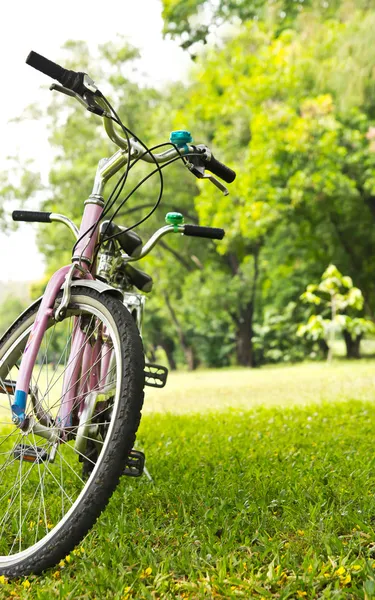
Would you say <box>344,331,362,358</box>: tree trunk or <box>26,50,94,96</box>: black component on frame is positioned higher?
<box>344,331,362,358</box>: tree trunk

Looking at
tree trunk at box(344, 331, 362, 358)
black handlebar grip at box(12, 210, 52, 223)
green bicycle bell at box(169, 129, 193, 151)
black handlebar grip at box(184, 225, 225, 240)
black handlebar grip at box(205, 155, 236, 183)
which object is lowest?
black handlebar grip at box(184, 225, 225, 240)

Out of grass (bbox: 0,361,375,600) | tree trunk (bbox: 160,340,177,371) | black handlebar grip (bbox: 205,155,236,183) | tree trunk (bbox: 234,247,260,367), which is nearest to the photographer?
grass (bbox: 0,361,375,600)

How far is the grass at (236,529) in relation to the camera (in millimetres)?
1906

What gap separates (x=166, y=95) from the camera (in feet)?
71.0

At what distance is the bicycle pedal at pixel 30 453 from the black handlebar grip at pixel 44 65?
49.9 inches

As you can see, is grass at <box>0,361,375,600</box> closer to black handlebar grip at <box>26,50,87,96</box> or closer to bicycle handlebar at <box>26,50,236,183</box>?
bicycle handlebar at <box>26,50,236,183</box>

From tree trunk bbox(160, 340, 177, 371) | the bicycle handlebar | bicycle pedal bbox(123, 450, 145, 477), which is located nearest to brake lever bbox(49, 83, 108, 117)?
the bicycle handlebar

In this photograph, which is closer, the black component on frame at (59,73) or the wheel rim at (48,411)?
the black component on frame at (59,73)

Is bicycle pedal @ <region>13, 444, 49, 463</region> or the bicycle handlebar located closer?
the bicycle handlebar

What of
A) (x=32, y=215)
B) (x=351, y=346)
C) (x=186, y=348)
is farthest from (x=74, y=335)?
(x=186, y=348)

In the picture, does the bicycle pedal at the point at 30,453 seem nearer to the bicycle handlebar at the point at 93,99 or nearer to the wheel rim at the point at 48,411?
the wheel rim at the point at 48,411

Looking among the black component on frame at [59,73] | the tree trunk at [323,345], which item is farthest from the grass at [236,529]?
the tree trunk at [323,345]

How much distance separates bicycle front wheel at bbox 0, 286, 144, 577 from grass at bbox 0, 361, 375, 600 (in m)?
0.19

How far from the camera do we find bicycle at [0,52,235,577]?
1973 millimetres
